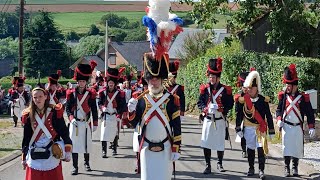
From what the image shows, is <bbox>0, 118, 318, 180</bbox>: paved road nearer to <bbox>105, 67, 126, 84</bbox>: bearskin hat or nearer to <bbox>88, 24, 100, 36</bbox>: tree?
<bbox>105, 67, 126, 84</bbox>: bearskin hat

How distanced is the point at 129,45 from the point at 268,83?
68.9 meters

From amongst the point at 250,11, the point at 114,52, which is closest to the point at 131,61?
the point at 114,52

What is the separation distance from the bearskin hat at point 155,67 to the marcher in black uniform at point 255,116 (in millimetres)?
3532

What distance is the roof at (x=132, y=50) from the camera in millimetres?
87894

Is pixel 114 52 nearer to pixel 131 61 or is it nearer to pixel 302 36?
pixel 131 61

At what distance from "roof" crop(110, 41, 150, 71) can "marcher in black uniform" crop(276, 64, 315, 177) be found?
73352 millimetres

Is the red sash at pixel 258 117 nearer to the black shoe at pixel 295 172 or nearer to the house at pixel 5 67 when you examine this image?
the black shoe at pixel 295 172

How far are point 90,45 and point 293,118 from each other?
91821 mm

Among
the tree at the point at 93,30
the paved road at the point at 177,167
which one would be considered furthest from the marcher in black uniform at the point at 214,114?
the tree at the point at 93,30

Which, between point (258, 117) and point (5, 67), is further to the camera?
point (5, 67)

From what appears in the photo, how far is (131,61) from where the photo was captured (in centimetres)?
8700

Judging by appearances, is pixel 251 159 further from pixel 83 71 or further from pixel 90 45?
pixel 90 45

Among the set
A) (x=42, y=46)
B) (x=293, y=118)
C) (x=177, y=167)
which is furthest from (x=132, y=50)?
(x=293, y=118)

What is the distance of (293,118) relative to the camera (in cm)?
1284
